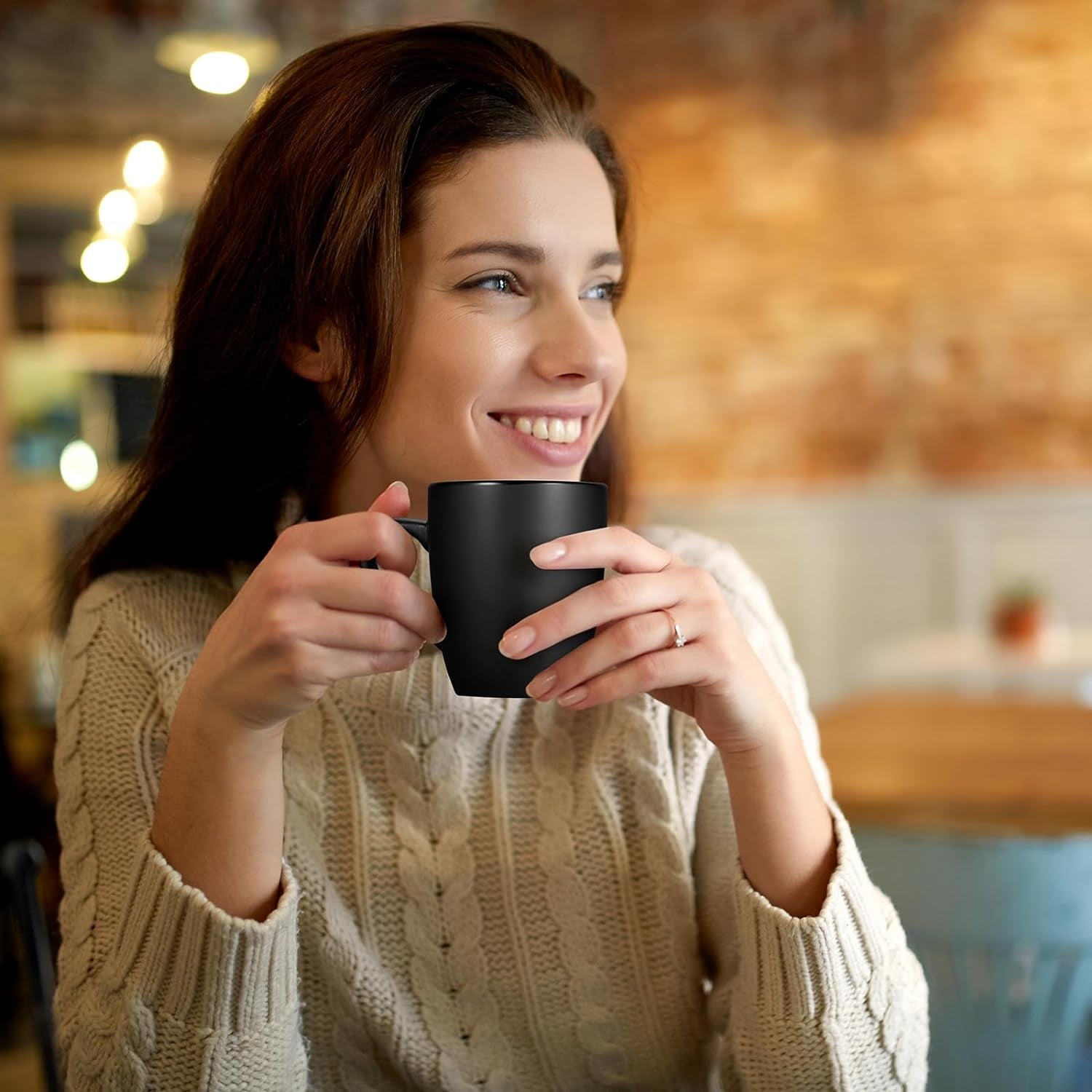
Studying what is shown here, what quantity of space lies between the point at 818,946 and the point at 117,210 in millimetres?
4439

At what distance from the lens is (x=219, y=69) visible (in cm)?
344

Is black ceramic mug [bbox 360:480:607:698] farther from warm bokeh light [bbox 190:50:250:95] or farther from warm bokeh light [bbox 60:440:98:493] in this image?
warm bokeh light [bbox 60:440:98:493]

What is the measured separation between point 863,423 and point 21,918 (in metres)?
4.42

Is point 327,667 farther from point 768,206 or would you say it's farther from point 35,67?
point 768,206

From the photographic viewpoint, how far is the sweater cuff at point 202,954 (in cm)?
87

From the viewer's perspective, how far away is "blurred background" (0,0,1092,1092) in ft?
15.0

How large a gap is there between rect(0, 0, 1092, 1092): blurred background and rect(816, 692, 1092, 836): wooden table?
1627mm

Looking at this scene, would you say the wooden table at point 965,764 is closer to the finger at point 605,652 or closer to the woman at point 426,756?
the woman at point 426,756

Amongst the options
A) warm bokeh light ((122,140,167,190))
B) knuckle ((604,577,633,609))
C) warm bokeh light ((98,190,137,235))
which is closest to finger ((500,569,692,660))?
knuckle ((604,577,633,609))

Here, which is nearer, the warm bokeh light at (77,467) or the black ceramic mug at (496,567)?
the black ceramic mug at (496,567)

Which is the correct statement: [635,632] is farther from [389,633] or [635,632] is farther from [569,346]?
[569,346]

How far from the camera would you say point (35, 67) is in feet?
14.6

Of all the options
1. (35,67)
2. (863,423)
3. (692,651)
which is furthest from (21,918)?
(863,423)

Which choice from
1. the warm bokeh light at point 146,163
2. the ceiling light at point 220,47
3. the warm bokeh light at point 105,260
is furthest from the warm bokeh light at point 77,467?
the ceiling light at point 220,47
